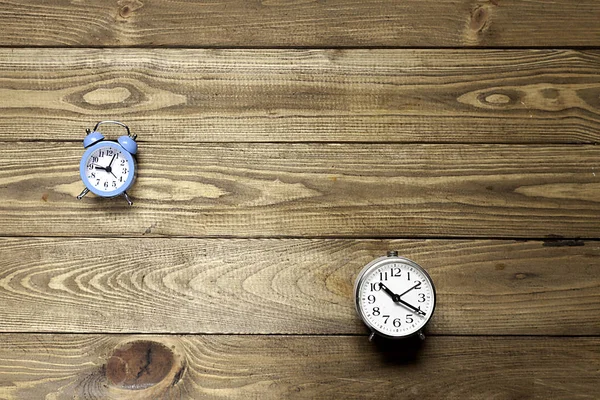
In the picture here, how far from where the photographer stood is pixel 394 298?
1270mm

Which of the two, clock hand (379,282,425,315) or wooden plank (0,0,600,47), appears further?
wooden plank (0,0,600,47)

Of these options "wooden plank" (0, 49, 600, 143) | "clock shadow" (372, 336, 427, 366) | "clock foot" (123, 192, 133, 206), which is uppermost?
"wooden plank" (0, 49, 600, 143)

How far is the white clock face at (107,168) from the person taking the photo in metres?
1.35

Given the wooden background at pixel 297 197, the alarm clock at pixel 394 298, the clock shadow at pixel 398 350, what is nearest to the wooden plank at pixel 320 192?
the wooden background at pixel 297 197

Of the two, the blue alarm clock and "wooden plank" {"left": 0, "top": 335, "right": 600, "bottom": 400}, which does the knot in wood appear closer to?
"wooden plank" {"left": 0, "top": 335, "right": 600, "bottom": 400}

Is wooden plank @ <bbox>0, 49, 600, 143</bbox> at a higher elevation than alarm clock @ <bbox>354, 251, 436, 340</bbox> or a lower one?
higher

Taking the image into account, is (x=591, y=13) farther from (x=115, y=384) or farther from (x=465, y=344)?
(x=115, y=384)

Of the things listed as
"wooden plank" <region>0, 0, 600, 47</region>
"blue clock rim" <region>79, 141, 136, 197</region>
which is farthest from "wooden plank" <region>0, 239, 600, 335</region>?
"wooden plank" <region>0, 0, 600, 47</region>

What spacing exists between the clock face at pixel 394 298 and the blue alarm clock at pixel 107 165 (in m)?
0.58

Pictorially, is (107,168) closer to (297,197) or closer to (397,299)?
(297,197)

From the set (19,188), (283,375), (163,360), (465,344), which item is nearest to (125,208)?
(19,188)

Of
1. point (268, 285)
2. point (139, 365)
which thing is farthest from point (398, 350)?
point (139, 365)

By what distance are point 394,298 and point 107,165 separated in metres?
0.71

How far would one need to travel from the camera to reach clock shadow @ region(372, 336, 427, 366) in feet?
4.40
